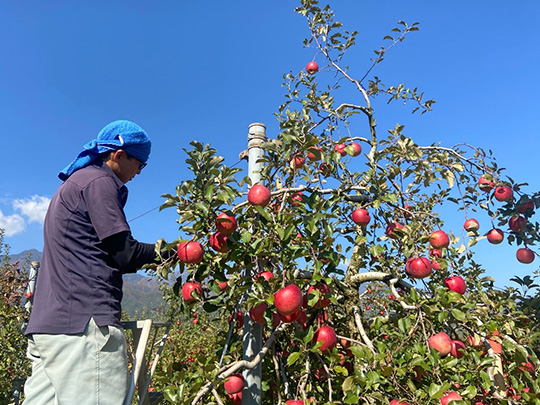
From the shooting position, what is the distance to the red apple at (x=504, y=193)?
3008mm

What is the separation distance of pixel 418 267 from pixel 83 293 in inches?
66.0

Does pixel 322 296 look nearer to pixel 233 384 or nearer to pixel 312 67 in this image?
pixel 233 384

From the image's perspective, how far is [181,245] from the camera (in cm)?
167

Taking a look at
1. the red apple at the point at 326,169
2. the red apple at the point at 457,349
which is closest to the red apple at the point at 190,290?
the red apple at the point at 326,169

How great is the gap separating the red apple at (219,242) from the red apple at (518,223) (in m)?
2.63

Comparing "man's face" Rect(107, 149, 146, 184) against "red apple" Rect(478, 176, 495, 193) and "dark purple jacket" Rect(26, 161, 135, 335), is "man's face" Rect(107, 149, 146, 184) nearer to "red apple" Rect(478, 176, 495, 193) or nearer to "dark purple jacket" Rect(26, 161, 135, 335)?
"dark purple jacket" Rect(26, 161, 135, 335)

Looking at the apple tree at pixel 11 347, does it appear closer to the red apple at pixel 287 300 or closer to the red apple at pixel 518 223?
the red apple at pixel 287 300

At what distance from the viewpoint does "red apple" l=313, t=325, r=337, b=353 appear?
178cm

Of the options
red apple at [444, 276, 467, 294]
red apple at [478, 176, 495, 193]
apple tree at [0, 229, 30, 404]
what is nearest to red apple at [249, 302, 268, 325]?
red apple at [444, 276, 467, 294]

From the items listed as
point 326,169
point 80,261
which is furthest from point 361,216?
point 80,261

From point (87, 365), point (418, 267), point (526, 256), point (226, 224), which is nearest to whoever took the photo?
point (87, 365)

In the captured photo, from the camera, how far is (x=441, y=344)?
1.78 m

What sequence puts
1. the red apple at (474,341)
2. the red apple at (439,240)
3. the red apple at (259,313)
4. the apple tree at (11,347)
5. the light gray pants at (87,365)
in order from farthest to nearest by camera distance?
the apple tree at (11,347)
the red apple at (439,240)
the red apple at (474,341)
the red apple at (259,313)
the light gray pants at (87,365)

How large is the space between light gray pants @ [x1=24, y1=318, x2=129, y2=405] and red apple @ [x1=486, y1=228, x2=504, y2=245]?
3.01m
